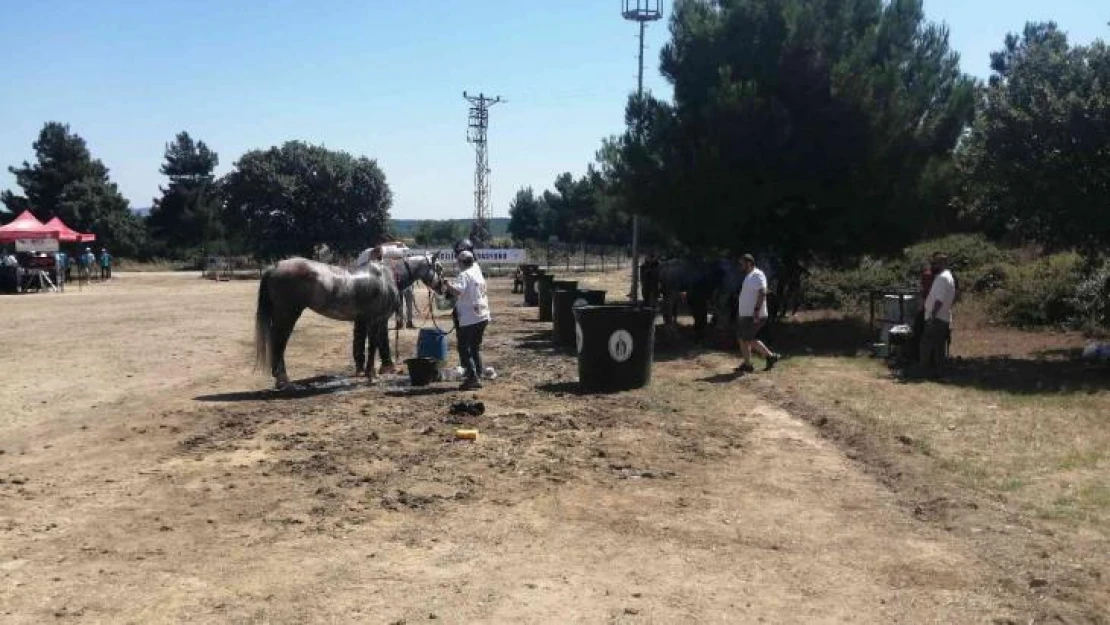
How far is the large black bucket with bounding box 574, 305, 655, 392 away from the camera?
1161 cm

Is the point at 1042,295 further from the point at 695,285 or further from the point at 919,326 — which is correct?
the point at 695,285

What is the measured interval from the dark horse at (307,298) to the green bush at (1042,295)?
44.6 feet

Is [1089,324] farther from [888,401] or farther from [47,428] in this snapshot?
[47,428]

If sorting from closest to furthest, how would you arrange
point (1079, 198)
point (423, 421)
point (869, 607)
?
point (869, 607)
point (423, 421)
point (1079, 198)

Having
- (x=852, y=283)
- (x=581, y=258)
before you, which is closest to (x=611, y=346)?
(x=852, y=283)

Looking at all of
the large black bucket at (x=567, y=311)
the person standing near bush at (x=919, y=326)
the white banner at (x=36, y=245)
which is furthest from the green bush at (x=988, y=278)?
the white banner at (x=36, y=245)

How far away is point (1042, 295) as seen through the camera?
19.2 meters

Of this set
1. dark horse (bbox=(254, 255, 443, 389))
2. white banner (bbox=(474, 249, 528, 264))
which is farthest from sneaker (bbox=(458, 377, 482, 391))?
white banner (bbox=(474, 249, 528, 264))

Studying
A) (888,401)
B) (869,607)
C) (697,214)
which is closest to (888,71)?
(697,214)

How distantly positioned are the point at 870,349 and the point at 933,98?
6.49 metres

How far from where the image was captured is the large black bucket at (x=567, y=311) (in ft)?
54.6

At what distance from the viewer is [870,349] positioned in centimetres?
1551

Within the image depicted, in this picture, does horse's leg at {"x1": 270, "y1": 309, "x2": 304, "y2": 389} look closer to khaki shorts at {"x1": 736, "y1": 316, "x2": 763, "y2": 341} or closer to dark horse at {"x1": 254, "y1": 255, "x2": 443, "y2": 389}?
dark horse at {"x1": 254, "y1": 255, "x2": 443, "y2": 389}

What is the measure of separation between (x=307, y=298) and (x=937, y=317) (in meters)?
8.47
